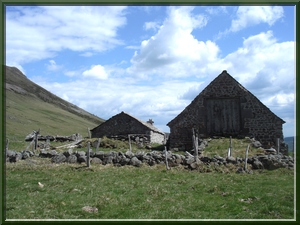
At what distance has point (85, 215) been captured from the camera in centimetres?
977

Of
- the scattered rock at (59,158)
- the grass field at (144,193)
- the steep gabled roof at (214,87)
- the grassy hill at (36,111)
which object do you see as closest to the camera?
the grass field at (144,193)

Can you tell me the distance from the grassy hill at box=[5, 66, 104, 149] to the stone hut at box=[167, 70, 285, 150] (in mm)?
47828

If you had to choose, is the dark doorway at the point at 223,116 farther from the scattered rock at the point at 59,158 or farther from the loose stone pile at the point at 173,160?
the scattered rock at the point at 59,158

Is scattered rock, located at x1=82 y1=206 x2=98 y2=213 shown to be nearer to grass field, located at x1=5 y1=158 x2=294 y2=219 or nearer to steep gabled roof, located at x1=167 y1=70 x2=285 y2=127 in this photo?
grass field, located at x1=5 y1=158 x2=294 y2=219

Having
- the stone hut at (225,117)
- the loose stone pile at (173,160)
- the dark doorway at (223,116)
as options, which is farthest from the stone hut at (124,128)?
the loose stone pile at (173,160)

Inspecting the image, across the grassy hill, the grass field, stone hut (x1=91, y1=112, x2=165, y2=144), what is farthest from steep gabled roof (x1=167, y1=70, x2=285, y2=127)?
the grassy hill

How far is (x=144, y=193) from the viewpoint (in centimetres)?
1272

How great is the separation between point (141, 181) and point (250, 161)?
7.21 m

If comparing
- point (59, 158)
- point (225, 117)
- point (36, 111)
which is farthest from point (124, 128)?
point (36, 111)

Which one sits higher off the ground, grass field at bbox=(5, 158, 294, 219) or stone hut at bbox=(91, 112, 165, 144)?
stone hut at bbox=(91, 112, 165, 144)

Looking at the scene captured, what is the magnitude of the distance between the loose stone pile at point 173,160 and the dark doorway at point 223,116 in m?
10.6

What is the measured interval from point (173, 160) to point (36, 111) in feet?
308

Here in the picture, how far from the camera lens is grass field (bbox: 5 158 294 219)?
9977 mm

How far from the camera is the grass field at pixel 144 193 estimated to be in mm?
9977
